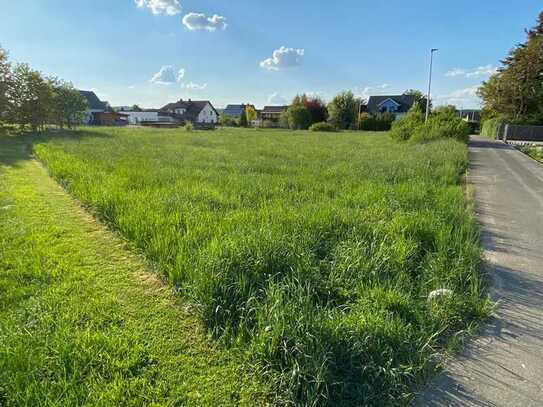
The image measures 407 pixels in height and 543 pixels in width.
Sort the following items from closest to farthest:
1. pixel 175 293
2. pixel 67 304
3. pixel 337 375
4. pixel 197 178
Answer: pixel 337 375 → pixel 67 304 → pixel 175 293 → pixel 197 178

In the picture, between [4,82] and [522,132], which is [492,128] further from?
[4,82]

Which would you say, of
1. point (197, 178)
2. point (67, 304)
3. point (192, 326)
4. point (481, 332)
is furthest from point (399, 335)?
point (197, 178)

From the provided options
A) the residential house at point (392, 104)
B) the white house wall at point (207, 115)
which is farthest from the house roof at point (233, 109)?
the residential house at point (392, 104)

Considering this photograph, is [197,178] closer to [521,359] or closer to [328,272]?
[328,272]

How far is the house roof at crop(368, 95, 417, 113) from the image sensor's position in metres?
61.7

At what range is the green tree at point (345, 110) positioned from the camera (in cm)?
5409

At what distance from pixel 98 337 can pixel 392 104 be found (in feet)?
223

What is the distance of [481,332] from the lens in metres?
2.98

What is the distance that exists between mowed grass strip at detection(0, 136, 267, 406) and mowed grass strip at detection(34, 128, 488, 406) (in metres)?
0.24

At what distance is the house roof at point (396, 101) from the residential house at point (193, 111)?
1520 inches

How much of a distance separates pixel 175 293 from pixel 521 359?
3212mm

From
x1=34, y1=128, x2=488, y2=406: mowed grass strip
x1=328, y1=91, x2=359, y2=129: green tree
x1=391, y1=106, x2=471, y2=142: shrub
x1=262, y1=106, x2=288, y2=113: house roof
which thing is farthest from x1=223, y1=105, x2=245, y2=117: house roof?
x1=34, y1=128, x2=488, y2=406: mowed grass strip

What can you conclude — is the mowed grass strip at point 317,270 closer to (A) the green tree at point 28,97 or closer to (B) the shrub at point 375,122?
(A) the green tree at point 28,97

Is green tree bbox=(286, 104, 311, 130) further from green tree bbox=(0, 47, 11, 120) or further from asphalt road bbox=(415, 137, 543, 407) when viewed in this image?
asphalt road bbox=(415, 137, 543, 407)
